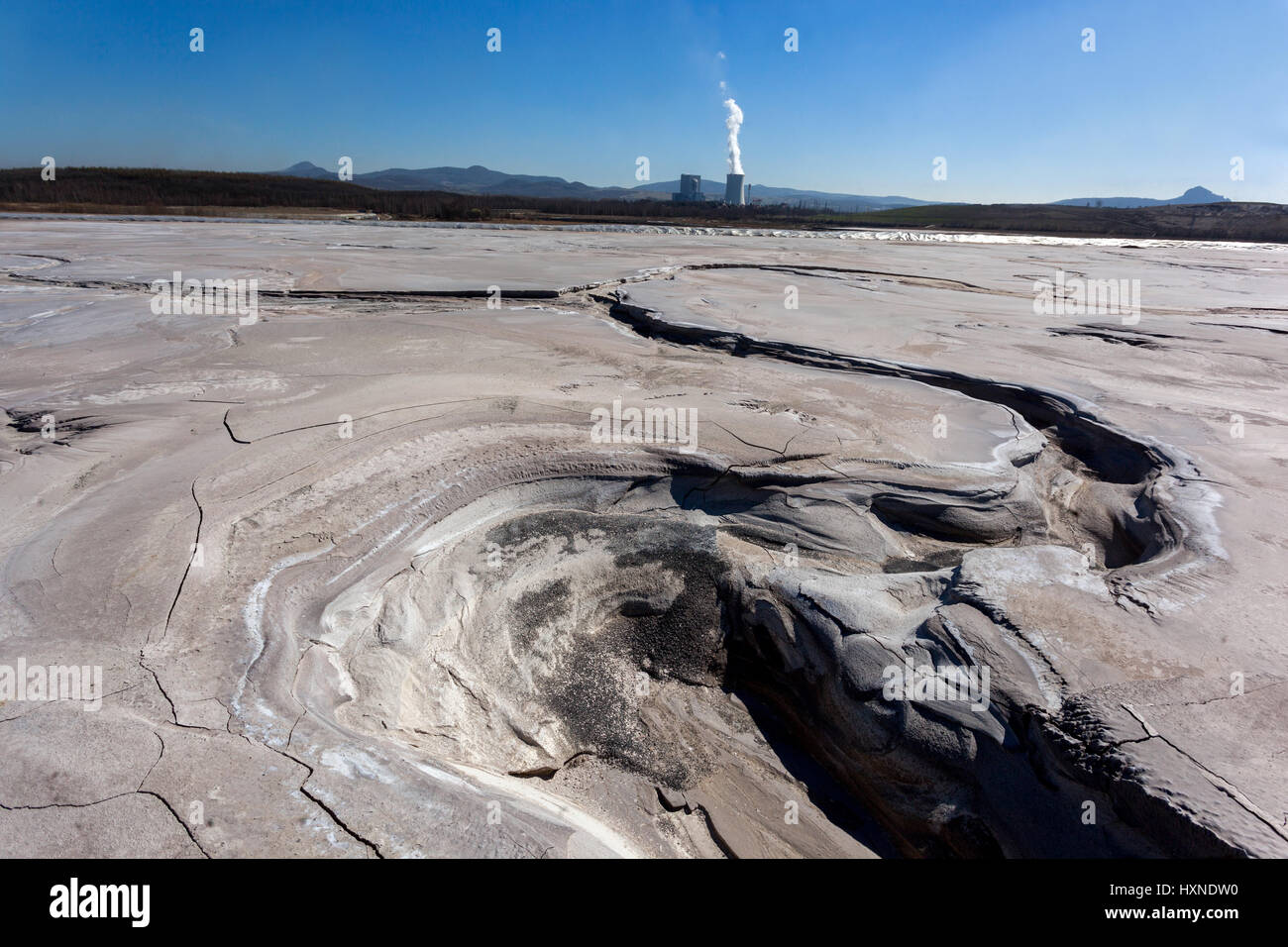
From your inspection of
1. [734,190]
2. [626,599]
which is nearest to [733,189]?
[734,190]

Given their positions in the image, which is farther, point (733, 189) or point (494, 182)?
point (494, 182)

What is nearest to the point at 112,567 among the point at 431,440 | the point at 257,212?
the point at 431,440

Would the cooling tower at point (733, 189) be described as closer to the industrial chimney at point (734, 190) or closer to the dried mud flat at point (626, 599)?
the industrial chimney at point (734, 190)

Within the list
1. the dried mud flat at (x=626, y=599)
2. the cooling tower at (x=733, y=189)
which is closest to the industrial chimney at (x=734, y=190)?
the cooling tower at (x=733, y=189)

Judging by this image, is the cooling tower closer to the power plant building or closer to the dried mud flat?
the power plant building

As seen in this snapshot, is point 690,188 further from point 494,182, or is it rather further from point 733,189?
point 494,182
